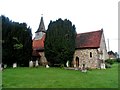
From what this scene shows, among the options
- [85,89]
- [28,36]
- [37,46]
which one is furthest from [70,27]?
[85,89]

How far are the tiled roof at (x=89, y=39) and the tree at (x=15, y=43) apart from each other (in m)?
9.56

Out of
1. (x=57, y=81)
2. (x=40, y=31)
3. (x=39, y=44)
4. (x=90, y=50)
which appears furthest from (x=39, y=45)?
(x=57, y=81)

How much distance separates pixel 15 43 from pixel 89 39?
45.1ft

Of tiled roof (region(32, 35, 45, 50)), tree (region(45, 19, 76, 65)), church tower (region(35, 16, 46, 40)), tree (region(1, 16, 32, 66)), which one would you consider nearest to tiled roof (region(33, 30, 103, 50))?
tree (region(45, 19, 76, 65))

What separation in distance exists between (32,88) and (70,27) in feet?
88.4

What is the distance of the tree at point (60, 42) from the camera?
4075cm

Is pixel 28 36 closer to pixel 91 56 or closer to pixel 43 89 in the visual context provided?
pixel 91 56

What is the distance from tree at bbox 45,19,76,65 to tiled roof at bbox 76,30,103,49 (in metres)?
2.35

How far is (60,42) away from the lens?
4106cm

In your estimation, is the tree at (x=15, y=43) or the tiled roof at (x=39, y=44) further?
the tiled roof at (x=39, y=44)

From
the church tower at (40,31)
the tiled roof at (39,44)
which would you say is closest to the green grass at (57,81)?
the tiled roof at (39,44)

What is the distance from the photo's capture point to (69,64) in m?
42.5

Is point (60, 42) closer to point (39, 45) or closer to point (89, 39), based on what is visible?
point (89, 39)

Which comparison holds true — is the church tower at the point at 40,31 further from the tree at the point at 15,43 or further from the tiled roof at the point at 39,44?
the tree at the point at 15,43
